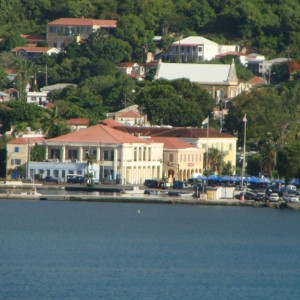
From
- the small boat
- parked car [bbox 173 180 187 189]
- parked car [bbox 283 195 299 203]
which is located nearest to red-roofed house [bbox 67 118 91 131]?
parked car [bbox 173 180 187 189]

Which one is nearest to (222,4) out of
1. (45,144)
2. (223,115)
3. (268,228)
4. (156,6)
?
(156,6)

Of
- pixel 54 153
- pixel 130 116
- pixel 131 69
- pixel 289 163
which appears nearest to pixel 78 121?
pixel 130 116

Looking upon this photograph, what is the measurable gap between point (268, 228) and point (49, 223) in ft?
26.4

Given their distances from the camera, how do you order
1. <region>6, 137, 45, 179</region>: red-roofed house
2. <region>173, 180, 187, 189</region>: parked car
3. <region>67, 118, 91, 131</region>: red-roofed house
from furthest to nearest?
<region>67, 118, 91, 131</region>: red-roofed house, <region>6, 137, 45, 179</region>: red-roofed house, <region>173, 180, 187, 189</region>: parked car

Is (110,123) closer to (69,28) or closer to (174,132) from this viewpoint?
(174,132)

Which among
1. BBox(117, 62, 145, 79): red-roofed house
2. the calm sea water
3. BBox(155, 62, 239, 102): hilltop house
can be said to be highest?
BBox(117, 62, 145, 79): red-roofed house

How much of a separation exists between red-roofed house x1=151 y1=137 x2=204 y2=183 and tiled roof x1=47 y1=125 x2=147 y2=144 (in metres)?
1.75

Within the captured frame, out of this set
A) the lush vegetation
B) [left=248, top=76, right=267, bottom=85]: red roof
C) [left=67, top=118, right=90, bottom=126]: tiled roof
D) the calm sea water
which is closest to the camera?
the calm sea water

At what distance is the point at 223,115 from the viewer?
13062 cm

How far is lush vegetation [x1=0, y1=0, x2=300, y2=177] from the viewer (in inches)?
4614

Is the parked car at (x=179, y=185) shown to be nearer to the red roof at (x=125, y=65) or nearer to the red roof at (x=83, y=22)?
the red roof at (x=125, y=65)

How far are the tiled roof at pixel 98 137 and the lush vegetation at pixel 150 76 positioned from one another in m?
4.47

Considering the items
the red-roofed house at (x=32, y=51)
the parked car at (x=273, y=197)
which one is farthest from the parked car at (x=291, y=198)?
the red-roofed house at (x=32, y=51)

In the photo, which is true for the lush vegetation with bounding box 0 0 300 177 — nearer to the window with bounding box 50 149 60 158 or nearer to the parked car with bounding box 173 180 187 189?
the parked car with bounding box 173 180 187 189
